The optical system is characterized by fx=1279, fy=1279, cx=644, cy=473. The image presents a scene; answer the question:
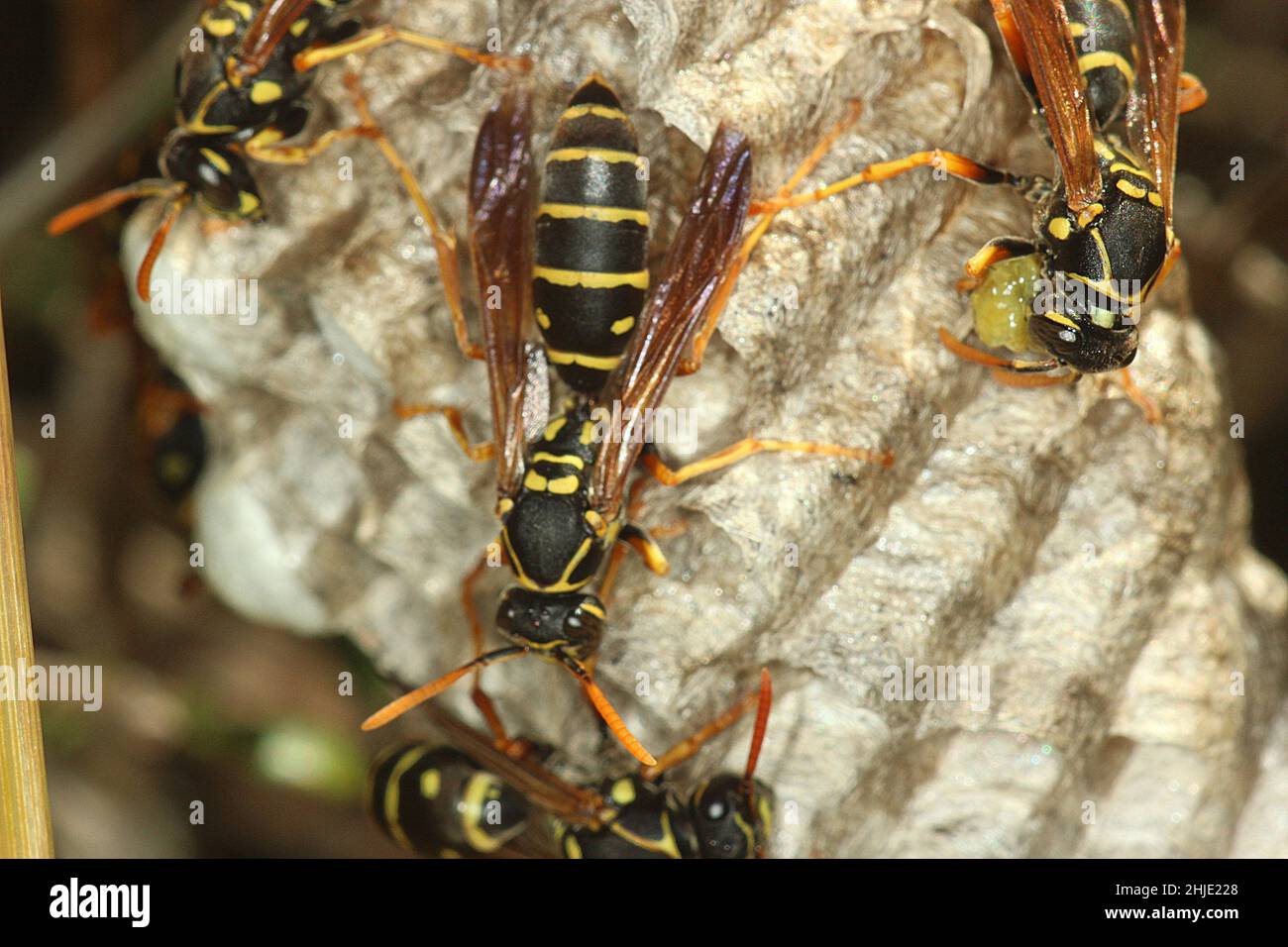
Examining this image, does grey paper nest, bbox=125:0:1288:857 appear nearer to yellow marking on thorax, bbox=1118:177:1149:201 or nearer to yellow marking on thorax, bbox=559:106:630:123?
yellow marking on thorax, bbox=559:106:630:123

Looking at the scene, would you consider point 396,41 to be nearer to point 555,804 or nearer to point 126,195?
point 126,195

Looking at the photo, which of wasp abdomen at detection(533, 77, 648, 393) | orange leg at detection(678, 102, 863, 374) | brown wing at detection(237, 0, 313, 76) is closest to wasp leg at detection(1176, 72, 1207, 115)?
orange leg at detection(678, 102, 863, 374)

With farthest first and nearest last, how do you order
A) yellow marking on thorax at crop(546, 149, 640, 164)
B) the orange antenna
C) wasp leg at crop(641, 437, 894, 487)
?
the orange antenna → wasp leg at crop(641, 437, 894, 487) → yellow marking on thorax at crop(546, 149, 640, 164)

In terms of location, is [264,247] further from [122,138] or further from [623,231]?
[122,138]

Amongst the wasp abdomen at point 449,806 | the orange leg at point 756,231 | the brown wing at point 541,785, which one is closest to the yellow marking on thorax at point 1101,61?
the orange leg at point 756,231

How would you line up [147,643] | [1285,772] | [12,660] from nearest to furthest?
[12,660]
[1285,772]
[147,643]
